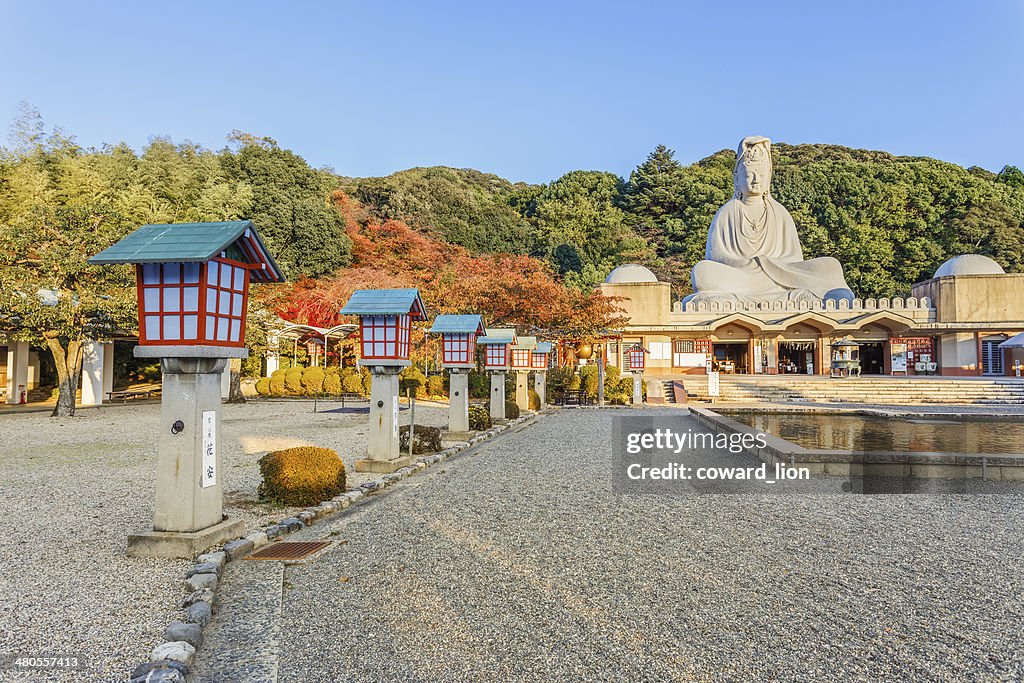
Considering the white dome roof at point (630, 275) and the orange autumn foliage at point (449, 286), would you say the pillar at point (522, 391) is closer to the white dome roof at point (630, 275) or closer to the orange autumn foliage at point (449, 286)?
the orange autumn foliage at point (449, 286)

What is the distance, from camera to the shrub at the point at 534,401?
19.9m

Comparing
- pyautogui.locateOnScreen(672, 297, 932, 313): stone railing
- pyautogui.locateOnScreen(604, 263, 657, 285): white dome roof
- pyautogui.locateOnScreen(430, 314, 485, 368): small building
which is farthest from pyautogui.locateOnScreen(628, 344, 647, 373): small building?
pyautogui.locateOnScreen(430, 314, 485, 368): small building

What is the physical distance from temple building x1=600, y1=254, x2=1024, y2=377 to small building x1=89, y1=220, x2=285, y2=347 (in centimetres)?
2812

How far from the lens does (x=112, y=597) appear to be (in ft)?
12.9

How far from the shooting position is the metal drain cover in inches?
189

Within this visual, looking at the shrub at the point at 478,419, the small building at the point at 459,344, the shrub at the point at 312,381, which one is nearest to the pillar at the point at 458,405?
the small building at the point at 459,344

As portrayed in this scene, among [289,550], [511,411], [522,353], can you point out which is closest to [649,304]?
[522,353]

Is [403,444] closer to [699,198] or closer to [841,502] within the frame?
[841,502]

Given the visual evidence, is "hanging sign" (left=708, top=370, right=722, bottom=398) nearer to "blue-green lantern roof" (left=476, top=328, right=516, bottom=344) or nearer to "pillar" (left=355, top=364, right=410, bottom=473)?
"blue-green lantern roof" (left=476, top=328, right=516, bottom=344)

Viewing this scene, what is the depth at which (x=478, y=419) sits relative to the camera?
1361cm

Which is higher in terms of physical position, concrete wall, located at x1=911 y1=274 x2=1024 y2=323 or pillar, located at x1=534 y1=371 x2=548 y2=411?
concrete wall, located at x1=911 y1=274 x2=1024 y2=323

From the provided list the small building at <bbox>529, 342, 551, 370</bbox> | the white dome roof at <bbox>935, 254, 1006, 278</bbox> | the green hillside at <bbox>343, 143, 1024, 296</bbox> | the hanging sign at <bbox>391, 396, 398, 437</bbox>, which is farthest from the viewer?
the green hillside at <bbox>343, 143, 1024, 296</bbox>

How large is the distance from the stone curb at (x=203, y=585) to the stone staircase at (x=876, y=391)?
65.3ft

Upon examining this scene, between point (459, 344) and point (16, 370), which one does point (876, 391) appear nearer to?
point (459, 344)
